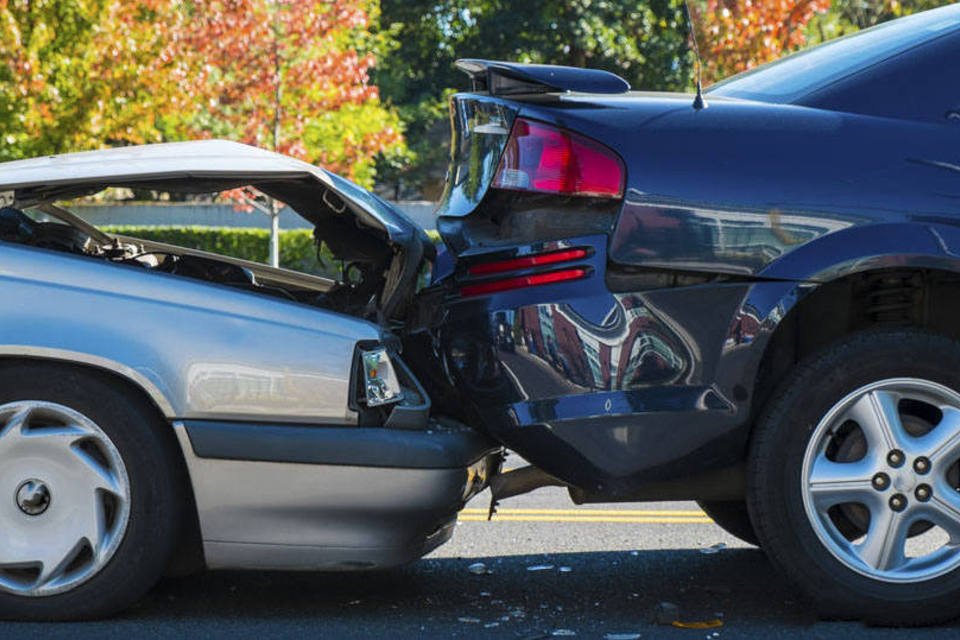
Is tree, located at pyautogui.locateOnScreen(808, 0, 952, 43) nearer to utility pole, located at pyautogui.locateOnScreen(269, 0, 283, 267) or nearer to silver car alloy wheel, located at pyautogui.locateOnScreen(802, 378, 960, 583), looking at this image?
utility pole, located at pyautogui.locateOnScreen(269, 0, 283, 267)

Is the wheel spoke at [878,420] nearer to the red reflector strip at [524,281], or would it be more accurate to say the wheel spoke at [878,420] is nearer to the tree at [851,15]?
the red reflector strip at [524,281]

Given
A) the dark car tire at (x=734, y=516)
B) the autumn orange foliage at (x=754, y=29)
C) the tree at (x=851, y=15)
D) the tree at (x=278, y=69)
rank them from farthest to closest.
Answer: the tree at (x=851, y=15)
the tree at (x=278, y=69)
the autumn orange foliage at (x=754, y=29)
the dark car tire at (x=734, y=516)

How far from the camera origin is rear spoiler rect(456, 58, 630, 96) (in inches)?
166

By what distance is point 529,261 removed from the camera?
418 cm

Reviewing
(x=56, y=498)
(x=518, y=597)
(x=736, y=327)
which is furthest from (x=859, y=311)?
(x=56, y=498)

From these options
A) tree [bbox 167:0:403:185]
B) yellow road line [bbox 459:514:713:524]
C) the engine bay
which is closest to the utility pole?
tree [bbox 167:0:403:185]

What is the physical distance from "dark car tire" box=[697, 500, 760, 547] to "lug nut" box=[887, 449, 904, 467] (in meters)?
1.06

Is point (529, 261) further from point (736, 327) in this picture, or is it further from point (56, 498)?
point (56, 498)

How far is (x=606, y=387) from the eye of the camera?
4133 mm

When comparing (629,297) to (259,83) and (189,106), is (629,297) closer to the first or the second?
(189,106)

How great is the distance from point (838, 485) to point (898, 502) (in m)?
0.17

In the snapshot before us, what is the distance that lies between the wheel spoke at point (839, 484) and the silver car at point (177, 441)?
0.97 meters

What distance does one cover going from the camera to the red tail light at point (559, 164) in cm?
412

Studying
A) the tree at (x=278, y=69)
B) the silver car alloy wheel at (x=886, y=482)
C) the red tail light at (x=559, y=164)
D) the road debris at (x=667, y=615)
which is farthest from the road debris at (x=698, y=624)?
the tree at (x=278, y=69)
